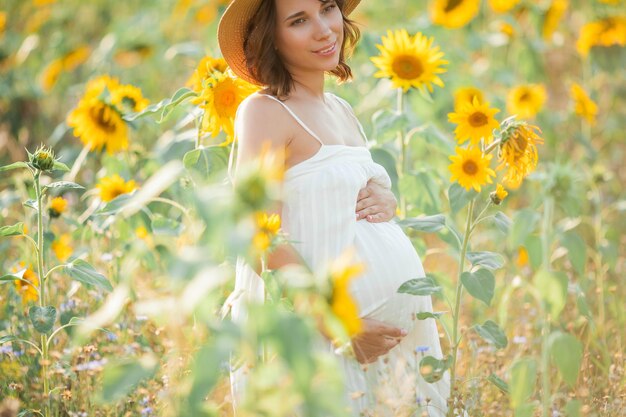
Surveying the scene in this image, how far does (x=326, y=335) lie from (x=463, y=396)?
1.16ft

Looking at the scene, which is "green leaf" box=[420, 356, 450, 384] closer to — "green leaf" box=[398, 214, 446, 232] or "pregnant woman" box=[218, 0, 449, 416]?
"pregnant woman" box=[218, 0, 449, 416]

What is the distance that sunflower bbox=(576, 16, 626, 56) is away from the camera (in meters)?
3.53

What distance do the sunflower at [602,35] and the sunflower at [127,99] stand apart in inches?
77.6

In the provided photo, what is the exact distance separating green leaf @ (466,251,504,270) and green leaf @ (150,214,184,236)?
32.7 inches

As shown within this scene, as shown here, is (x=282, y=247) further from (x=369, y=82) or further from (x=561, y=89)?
(x=561, y=89)

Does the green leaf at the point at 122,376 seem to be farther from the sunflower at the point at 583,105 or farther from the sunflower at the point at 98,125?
the sunflower at the point at 583,105

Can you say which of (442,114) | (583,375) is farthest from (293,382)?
(442,114)

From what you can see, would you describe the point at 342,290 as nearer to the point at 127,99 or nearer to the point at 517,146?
the point at 517,146

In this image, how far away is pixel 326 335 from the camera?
5.91ft

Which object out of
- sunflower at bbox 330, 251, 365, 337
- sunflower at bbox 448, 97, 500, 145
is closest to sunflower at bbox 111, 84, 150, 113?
sunflower at bbox 448, 97, 500, 145

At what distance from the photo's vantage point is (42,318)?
5.82ft

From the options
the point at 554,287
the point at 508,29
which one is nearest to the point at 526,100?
the point at 508,29

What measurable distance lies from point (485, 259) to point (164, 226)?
881mm

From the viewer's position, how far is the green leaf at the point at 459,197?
190 centimetres
